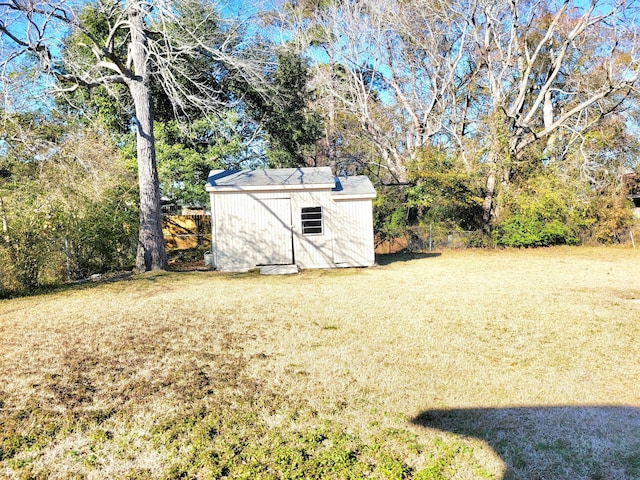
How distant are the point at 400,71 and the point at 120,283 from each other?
17.3 meters

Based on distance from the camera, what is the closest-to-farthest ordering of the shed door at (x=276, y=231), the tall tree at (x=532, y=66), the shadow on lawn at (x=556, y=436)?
the shadow on lawn at (x=556, y=436) < the shed door at (x=276, y=231) < the tall tree at (x=532, y=66)

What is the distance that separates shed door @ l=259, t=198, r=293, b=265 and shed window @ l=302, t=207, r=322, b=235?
0.46 metres

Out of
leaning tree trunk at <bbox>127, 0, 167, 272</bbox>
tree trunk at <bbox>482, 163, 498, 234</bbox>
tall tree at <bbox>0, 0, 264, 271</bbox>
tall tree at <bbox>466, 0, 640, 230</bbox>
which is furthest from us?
tree trunk at <bbox>482, 163, 498, 234</bbox>

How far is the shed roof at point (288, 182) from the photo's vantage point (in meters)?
11.1

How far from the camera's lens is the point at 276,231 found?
37.3 ft

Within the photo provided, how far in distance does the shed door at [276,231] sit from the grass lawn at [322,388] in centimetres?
436

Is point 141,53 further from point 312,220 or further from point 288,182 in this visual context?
point 312,220

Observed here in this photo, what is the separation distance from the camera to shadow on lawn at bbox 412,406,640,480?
236 centimetres

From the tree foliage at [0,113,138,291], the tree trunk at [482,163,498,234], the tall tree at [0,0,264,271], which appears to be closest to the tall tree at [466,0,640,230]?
the tree trunk at [482,163,498,234]

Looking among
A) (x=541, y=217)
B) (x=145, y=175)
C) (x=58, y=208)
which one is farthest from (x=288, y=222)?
(x=541, y=217)

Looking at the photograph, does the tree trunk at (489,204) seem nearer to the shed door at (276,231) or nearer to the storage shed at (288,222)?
the storage shed at (288,222)

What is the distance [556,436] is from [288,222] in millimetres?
9223

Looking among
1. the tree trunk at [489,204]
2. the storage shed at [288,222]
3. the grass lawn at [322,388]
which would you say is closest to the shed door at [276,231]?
the storage shed at [288,222]

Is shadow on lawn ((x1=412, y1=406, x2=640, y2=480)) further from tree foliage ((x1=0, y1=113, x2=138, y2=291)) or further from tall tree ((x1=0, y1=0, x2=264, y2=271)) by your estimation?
tall tree ((x1=0, y1=0, x2=264, y2=271))
